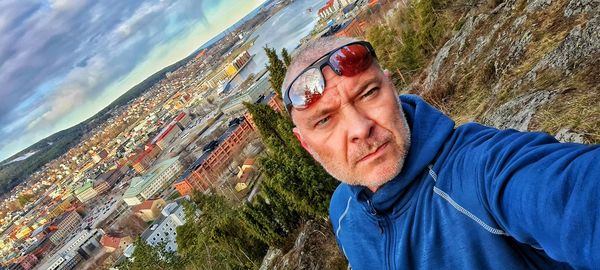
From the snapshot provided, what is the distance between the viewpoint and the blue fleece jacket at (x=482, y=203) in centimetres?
86

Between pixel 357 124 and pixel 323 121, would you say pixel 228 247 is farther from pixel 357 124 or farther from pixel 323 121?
pixel 357 124

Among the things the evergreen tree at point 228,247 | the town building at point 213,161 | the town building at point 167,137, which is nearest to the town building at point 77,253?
the town building at point 213,161

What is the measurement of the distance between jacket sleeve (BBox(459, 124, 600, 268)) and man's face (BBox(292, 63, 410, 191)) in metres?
0.31

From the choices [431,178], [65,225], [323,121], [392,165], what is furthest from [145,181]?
[431,178]

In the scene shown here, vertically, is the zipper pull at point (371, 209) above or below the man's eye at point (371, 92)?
below

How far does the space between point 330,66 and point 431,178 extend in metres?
0.71

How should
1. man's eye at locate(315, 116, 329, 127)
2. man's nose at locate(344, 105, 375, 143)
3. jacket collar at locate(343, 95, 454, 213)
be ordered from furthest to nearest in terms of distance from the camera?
man's eye at locate(315, 116, 329, 127)
man's nose at locate(344, 105, 375, 143)
jacket collar at locate(343, 95, 454, 213)

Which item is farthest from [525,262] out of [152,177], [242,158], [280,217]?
[152,177]

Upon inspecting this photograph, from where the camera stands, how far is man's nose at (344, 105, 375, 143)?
1.43 m

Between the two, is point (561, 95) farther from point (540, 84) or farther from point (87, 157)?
point (87, 157)

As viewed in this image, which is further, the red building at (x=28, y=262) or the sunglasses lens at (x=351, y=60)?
the red building at (x=28, y=262)

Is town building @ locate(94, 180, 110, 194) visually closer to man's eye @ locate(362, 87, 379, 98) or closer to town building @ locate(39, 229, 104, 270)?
town building @ locate(39, 229, 104, 270)

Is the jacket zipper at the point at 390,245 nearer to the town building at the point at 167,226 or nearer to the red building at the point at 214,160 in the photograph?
the town building at the point at 167,226

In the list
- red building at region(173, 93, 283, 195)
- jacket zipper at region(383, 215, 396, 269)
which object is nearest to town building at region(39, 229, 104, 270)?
red building at region(173, 93, 283, 195)
